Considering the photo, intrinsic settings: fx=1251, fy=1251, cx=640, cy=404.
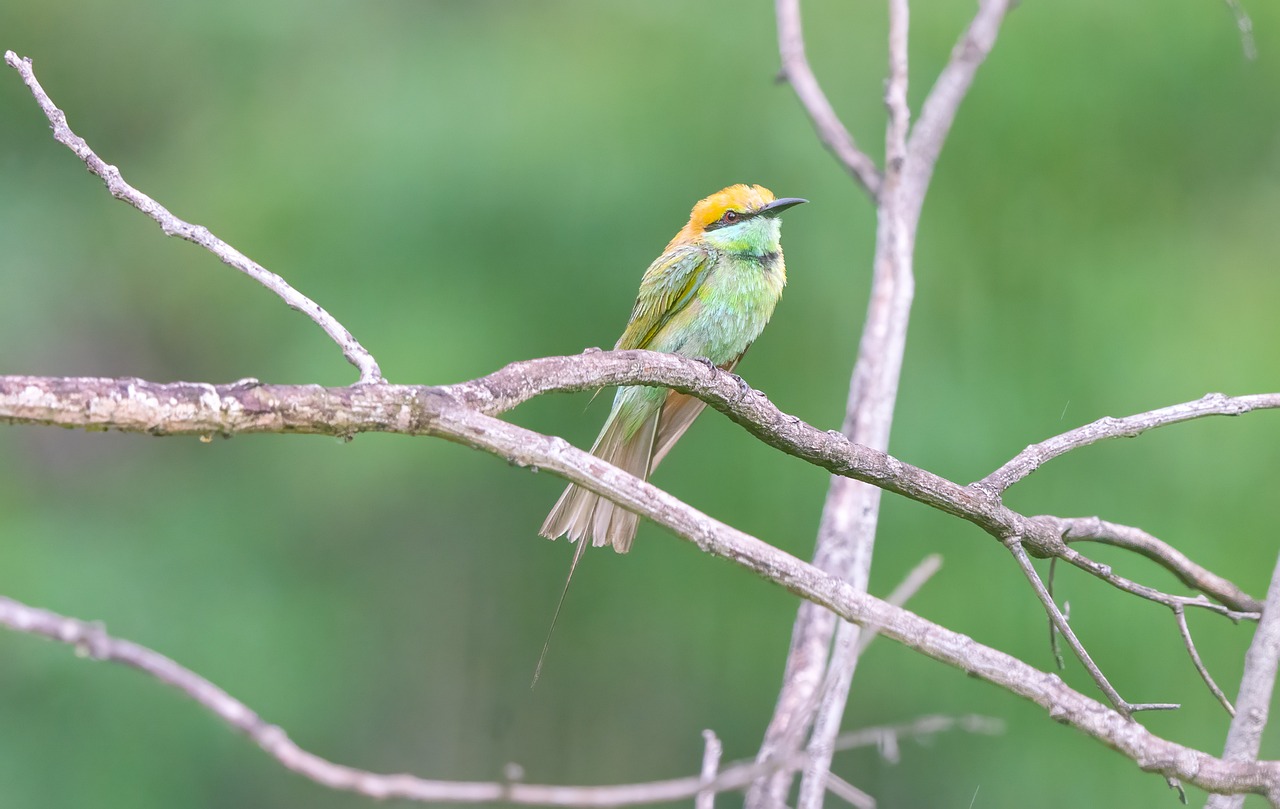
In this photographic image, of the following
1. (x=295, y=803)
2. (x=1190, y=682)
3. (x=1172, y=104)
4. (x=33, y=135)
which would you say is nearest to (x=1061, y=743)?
(x=1190, y=682)

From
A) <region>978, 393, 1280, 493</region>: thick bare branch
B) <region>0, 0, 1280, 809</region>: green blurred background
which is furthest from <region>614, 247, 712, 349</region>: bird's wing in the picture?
Answer: <region>978, 393, 1280, 493</region>: thick bare branch

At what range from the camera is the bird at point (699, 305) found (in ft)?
9.98

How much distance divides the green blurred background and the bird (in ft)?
2.06

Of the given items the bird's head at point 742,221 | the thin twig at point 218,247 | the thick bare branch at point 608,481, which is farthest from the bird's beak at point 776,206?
the thin twig at point 218,247

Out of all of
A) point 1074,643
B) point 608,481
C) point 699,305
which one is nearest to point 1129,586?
point 1074,643

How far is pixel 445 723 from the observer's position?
5176mm

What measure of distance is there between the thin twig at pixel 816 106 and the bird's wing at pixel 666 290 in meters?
0.44

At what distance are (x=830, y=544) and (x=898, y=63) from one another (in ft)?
4.26

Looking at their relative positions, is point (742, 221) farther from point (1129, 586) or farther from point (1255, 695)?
point (1255, 695)

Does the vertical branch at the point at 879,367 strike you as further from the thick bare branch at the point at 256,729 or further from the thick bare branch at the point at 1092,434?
the thick bare branch at the point at 256,729

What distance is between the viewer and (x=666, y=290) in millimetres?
3326

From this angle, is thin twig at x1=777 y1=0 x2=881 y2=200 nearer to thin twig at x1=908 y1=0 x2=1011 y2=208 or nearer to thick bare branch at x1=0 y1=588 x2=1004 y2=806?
thin twig at x1=908 y1=0 x2=1011 y2=208

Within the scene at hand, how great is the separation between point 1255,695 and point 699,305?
71.7 inches

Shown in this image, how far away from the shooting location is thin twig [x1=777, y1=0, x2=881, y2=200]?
3.19 m
